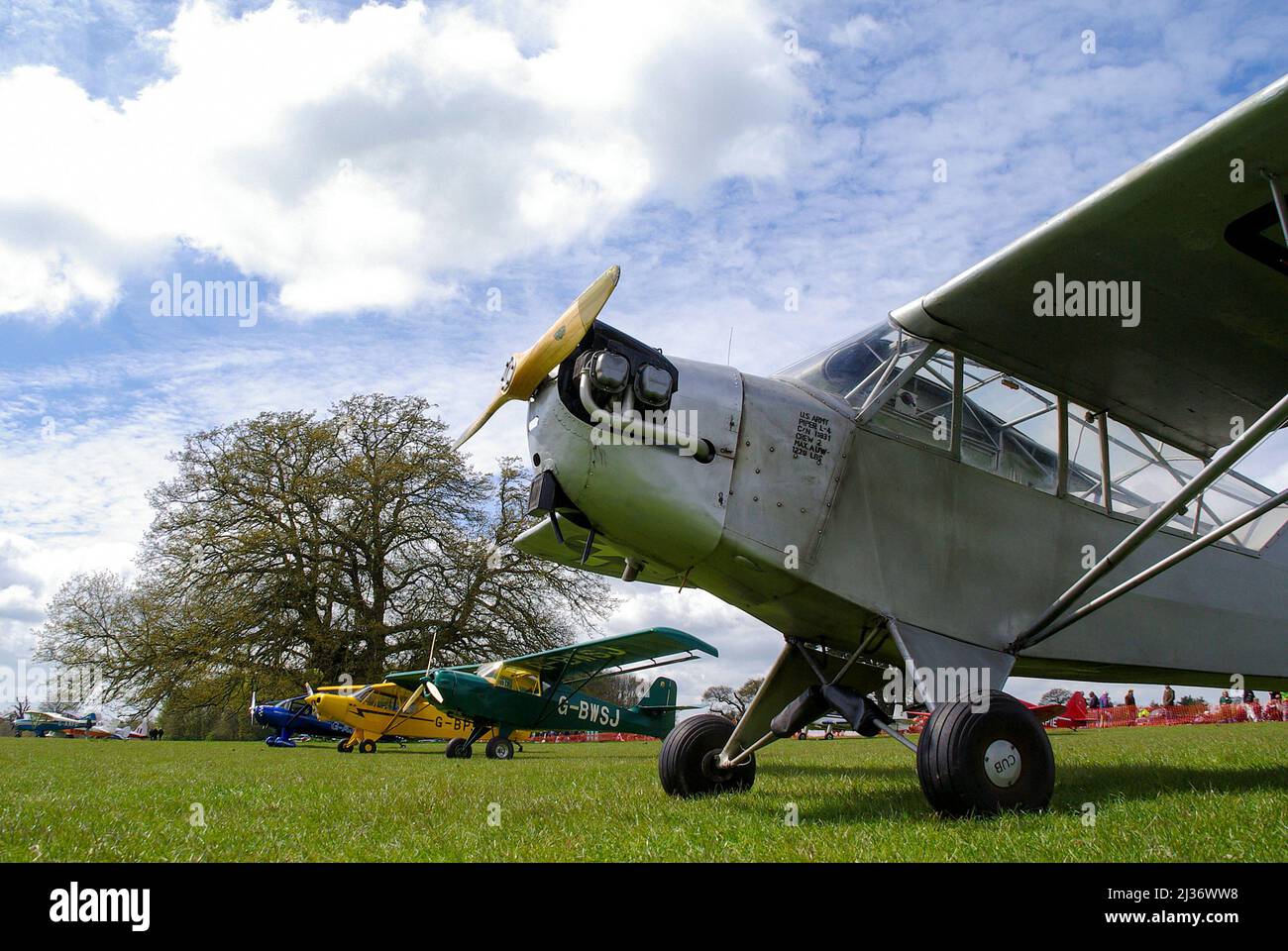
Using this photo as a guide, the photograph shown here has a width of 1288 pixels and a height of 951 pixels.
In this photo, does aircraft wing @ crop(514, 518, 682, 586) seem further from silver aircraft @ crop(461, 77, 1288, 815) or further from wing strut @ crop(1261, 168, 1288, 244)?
wing strut @ crop(1261, 168, 1288, 244)

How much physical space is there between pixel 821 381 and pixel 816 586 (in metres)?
1.50

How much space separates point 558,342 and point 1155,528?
3.61m

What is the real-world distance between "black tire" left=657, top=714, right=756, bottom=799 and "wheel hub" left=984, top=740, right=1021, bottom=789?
2.29m

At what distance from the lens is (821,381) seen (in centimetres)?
600

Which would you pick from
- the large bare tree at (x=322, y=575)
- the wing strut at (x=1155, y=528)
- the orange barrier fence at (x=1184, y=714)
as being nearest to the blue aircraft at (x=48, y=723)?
the large bare tree at (x=322, y=575)

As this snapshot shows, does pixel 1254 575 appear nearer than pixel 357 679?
Yes

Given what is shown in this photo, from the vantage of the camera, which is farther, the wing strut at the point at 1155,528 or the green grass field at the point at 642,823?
the wing strut at the point at 1155,528

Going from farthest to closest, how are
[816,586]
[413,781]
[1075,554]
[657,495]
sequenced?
A: 1. [413,781]
2. [1075,554]
3. [816,586]
4. [657,495]

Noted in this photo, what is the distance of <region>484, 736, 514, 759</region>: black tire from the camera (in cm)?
1924

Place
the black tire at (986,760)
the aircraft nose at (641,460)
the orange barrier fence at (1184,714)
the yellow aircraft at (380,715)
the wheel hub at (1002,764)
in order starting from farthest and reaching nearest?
1. the orange barrier fence at (1184,714)
2. the yellow aircraft at (380,715)
3. the aircraft nose at (641,460)
4. the wheel hub at (1002,764)
5. the black tire at (986,760)

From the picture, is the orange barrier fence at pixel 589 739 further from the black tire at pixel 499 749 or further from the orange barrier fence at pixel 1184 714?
the orange barrier fence at pixel 1184 714

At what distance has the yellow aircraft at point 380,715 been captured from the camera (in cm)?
2397
